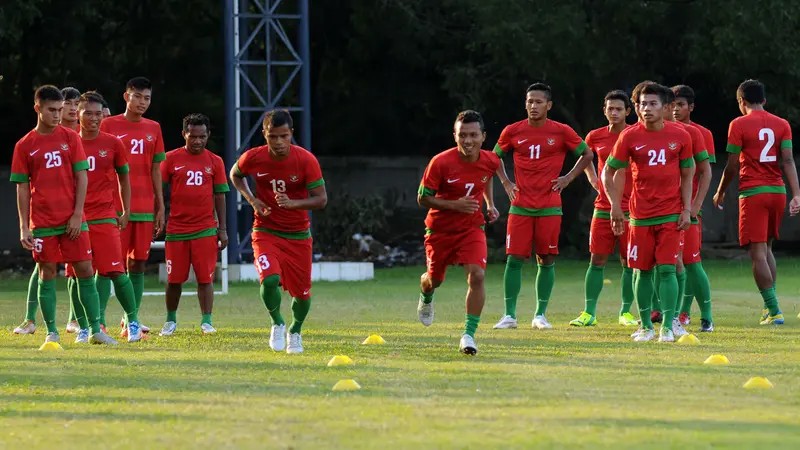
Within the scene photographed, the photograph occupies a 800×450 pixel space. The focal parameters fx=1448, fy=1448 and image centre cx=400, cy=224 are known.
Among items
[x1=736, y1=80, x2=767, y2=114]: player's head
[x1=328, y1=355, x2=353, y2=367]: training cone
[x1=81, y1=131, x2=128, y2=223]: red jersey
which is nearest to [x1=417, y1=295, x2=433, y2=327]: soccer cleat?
[x1=328, y1=355, x2=353, y2=367]: training cone

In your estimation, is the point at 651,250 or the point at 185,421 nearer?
the point at 185,421

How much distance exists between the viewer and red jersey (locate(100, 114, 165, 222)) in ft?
44.2

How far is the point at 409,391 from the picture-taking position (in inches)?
350

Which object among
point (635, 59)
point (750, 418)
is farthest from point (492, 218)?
point (635, 59)

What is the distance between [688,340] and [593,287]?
2.41 metres

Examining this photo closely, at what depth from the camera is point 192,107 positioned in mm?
32031

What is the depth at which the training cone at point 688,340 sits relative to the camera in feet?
39.5

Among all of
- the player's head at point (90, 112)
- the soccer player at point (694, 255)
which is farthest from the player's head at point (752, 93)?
the player's head at point (90, 112)

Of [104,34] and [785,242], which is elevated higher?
[104,34]

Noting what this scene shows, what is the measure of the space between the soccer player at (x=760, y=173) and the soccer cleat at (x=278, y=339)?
4900 mm

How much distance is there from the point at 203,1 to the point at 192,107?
2764 mm

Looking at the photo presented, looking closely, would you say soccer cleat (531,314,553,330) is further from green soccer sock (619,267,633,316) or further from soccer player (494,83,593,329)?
green soccer sock (619,267,633,316)

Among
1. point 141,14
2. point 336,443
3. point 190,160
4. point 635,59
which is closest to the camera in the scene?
point 336,443

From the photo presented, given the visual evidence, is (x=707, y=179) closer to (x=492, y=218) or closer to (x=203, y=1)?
(x=492, y=218)
